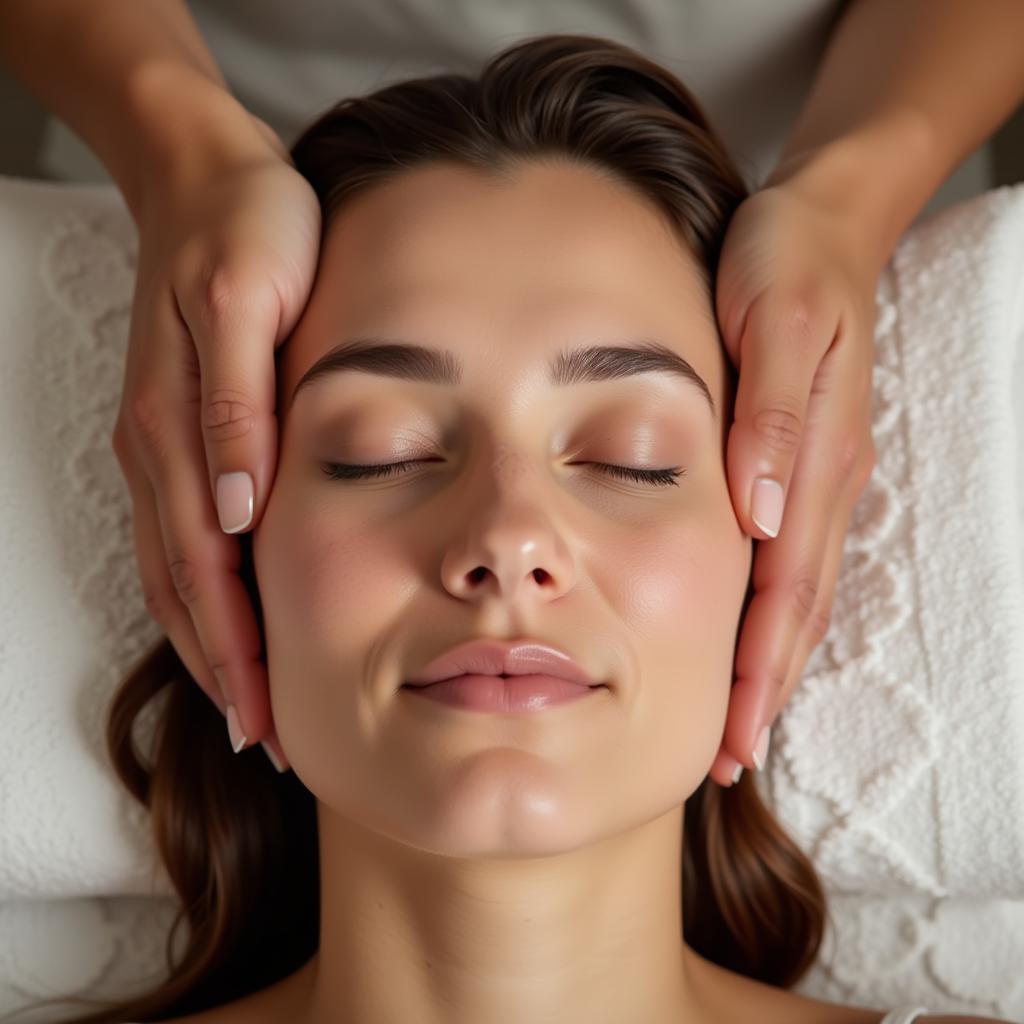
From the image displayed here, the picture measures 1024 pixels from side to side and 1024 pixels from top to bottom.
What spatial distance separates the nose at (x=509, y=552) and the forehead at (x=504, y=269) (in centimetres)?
14

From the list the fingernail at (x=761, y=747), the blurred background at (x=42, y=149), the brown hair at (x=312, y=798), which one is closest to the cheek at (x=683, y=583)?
the fingernail at (x=761, y=747)

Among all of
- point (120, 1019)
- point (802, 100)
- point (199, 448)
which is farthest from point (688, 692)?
point (802, 100)

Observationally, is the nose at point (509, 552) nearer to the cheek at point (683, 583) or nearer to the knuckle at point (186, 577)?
the cheek at point (683, 583)

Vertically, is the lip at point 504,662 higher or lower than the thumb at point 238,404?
Result: lower

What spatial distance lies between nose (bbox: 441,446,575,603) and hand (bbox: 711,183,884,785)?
0.74 ft

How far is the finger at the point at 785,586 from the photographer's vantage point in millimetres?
1188

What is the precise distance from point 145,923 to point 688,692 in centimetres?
79

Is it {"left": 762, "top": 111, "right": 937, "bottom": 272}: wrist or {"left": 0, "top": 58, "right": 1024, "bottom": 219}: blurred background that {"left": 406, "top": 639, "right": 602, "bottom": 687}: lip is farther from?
{"left": 0, "top": 58, "right": 1024, "bottom": 219}: blurred background

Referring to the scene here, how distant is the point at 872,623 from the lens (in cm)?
138

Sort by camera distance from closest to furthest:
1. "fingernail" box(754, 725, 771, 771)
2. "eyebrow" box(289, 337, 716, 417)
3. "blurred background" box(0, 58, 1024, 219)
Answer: "eyebrow" box(289, 337, 716, 417) → "fingernail" box(754, 725, 771, 771) → "blurred background" box(0, 58, 1024, 219)

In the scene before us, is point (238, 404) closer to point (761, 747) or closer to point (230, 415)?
point (230, 415)

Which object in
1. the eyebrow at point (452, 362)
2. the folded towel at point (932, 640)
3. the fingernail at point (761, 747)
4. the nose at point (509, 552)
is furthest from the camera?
the folded towel at point (932, 640)

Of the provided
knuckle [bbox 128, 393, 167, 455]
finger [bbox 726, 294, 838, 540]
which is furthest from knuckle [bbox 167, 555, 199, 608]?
finger [bbox 726, 294, 838, 540]

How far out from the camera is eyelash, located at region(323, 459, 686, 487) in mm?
1112
